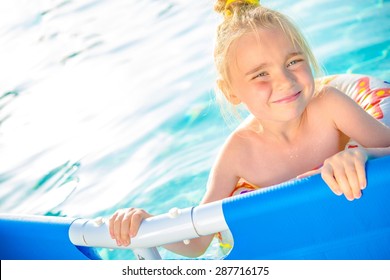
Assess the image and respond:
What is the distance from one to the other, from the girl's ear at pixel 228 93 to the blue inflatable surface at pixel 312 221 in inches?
24.9

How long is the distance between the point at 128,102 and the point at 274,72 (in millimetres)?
2627

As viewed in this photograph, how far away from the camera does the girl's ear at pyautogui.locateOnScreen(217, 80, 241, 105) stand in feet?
6.63

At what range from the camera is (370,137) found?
1.88m

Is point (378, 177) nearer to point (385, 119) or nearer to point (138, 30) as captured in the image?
point (385, 119)

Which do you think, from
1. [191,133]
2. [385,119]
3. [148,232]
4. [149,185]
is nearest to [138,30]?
[191,133]

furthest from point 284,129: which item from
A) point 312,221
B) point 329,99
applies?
point 312,221

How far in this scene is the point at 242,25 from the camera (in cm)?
192

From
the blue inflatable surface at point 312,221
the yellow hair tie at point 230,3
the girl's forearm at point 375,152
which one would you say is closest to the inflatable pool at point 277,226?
the blue inflatable surface at point 312,221

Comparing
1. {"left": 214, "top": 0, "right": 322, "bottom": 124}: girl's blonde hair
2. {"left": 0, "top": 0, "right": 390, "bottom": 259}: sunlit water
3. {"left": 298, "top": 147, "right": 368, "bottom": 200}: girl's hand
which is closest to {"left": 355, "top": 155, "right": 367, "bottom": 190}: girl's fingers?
{"left": 298, "top": 147, "right": 368, "bottom": 200}: girl's hand

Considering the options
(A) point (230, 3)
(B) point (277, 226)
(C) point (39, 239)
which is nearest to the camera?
(B) point (277, 226)

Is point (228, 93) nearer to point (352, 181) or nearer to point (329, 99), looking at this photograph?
point (329, 99)

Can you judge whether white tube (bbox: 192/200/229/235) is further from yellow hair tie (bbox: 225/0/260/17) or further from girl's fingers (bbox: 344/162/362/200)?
yellow hair tie (bbox: 225/0/260/17)

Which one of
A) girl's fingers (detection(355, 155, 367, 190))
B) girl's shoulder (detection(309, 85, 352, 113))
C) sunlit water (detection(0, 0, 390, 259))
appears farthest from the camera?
sunlit water (detection(0, 0, 390, 259))

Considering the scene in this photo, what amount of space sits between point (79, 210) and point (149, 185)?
0.38m
